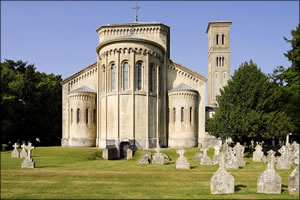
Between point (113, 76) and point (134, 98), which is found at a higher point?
point (113, 76)

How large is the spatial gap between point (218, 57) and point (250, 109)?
36.7 m

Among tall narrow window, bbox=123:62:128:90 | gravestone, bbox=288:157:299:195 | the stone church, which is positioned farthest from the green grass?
tall narrow window, bbox=123:62:128:90

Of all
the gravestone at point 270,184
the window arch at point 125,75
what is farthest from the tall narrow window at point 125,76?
the gravestone at point 270,184

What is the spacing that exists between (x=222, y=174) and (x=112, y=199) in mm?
4932

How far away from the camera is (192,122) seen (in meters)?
38.9

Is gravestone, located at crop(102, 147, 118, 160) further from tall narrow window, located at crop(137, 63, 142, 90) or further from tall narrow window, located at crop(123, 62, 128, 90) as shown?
tall narrow window, located at crop(137, 63, 142, 90)

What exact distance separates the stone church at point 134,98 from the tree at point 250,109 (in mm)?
9218

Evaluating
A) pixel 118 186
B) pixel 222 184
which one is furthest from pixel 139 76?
pixel 222 184

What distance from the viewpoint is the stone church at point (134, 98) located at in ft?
117

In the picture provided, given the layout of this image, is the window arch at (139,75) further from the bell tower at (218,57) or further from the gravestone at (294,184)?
the bell tower at (218,57)

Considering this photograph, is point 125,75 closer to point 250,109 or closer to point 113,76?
point 113,76

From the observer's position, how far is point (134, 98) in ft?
117

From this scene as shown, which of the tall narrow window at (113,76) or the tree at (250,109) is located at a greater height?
the tall narrow window at (113,76)

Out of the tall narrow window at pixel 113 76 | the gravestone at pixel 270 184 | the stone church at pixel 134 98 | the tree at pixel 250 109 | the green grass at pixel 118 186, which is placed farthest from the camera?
the tall narrow window at pixel 113 76
